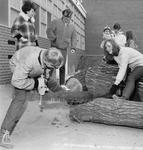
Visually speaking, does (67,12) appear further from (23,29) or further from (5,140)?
(5,140)

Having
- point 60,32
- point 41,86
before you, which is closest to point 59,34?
point 60,32

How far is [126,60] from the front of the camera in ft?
17.4

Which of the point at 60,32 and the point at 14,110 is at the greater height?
the point at 60,32

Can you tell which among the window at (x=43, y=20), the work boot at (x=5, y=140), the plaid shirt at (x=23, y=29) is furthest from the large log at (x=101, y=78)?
the window at (x=43, y=20)

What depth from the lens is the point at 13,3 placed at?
732 cm

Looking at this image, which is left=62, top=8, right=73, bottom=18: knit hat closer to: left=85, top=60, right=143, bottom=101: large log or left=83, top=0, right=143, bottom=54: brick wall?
left=85, top=60, right=143, bottom=101: large log

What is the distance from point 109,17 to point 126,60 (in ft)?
65.5

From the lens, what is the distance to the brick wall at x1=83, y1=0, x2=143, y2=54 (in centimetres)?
2477

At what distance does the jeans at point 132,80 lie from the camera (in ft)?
17.6

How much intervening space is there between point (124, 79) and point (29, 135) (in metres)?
2.02

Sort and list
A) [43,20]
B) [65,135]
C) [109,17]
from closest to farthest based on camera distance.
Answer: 1. [65,135]
2. [43,20]
3. [109,17]

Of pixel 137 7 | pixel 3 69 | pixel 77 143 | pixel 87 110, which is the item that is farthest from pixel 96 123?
pixel 137 7

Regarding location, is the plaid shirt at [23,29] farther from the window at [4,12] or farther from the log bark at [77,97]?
the window at [4,12]

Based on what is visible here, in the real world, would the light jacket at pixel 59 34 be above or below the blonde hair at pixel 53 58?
above
